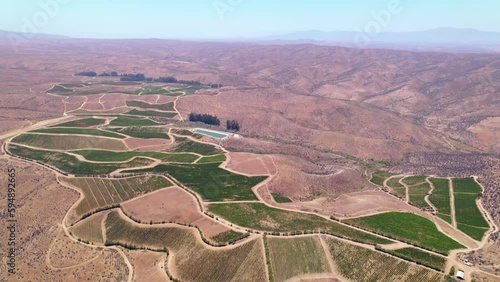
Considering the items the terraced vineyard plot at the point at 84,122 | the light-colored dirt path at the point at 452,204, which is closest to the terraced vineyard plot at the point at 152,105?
the terraced vineyard plot at the point at 84,122

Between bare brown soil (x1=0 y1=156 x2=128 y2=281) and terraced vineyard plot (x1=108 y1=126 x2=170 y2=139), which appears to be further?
terraced vineyard plot (x1=108 y1=126 x2=170 y2=139)

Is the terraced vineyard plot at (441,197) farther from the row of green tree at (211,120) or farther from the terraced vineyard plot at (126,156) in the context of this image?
the row of green tree at (211,120)

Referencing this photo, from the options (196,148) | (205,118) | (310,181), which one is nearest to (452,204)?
(310,181)

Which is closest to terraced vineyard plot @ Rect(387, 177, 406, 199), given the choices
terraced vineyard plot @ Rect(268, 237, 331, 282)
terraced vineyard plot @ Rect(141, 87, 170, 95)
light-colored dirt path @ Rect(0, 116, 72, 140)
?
terraced vineyard plot @ Rect(268, 237, 331, 282)

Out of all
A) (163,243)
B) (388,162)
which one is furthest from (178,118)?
(163,243)

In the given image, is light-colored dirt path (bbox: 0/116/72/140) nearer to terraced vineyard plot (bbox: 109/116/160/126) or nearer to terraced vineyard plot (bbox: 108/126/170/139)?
terraced vineyard plot (bbox: 109/116/160/126)
